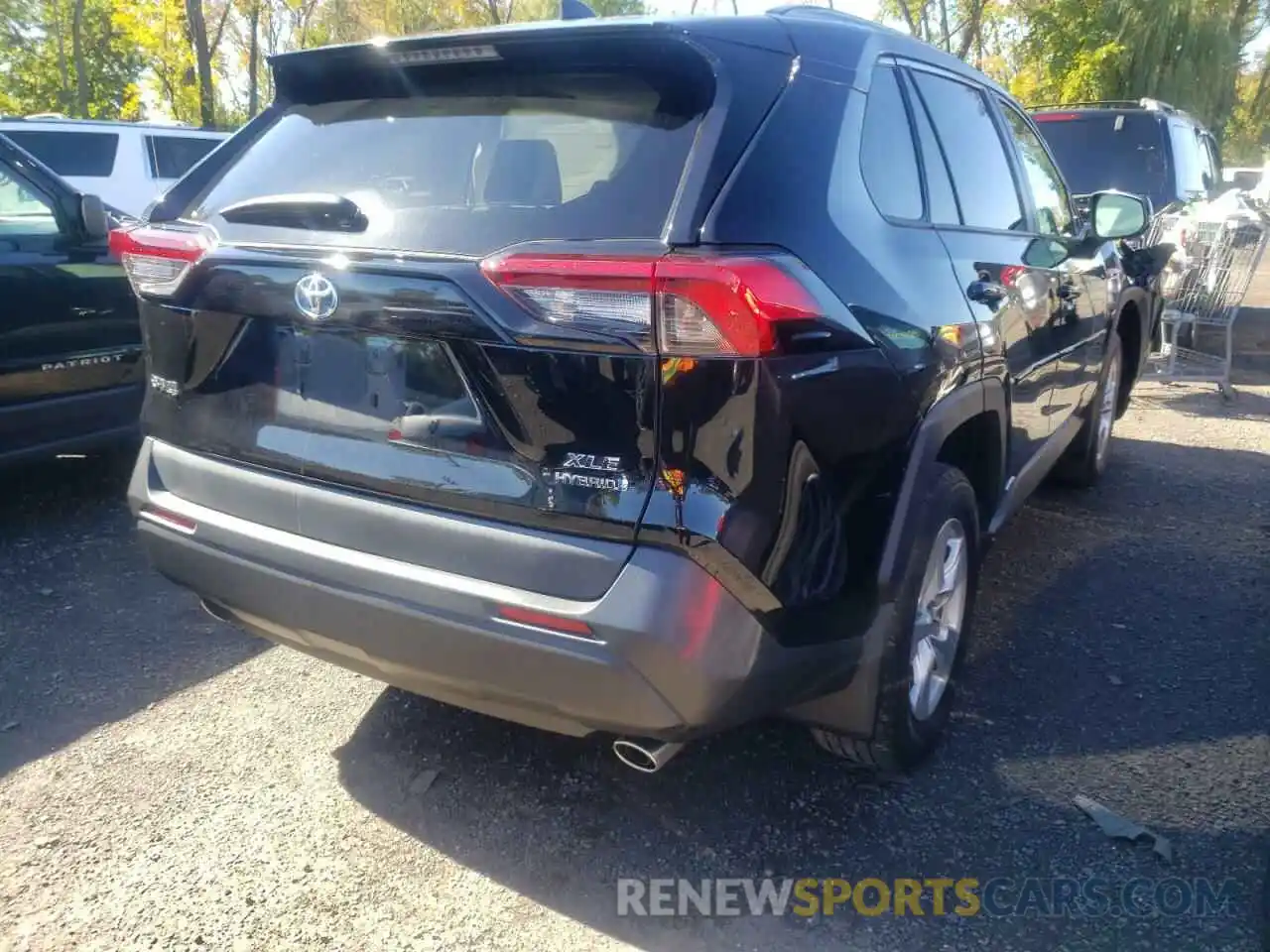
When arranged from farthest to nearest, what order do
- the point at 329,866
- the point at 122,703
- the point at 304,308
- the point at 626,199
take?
the point at 122,703 < the point at 329,866 < the point at 304,308 < the point at 626,199

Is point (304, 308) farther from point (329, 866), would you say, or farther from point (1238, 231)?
point (1238, 231)

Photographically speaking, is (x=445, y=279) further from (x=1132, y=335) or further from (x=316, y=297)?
(x=1132, y=335)

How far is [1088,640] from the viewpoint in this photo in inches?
153

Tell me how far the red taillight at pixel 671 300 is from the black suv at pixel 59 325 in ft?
11.1

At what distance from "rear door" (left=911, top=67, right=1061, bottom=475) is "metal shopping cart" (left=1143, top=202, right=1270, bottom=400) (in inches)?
171

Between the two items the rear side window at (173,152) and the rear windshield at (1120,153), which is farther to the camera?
the rear side window at (173,152)

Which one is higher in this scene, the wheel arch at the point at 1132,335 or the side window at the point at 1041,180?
the side window at the point at 1041,180

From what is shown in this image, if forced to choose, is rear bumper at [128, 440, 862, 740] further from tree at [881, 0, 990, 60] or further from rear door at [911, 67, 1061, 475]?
tree at [881, 0, 990, 60]

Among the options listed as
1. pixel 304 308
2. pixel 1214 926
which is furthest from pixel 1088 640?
pixel 304 308

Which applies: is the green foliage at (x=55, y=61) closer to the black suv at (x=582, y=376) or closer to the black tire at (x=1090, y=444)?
the black tire at (x=1090, y=444)

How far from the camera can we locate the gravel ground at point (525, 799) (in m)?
2.43

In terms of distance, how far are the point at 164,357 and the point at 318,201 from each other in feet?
2.16

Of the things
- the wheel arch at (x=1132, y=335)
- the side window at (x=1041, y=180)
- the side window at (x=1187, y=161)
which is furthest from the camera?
the side window at (x=1187, y=161)

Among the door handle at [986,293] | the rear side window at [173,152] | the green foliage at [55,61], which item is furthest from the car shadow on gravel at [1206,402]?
the green foliage at [55,61]
